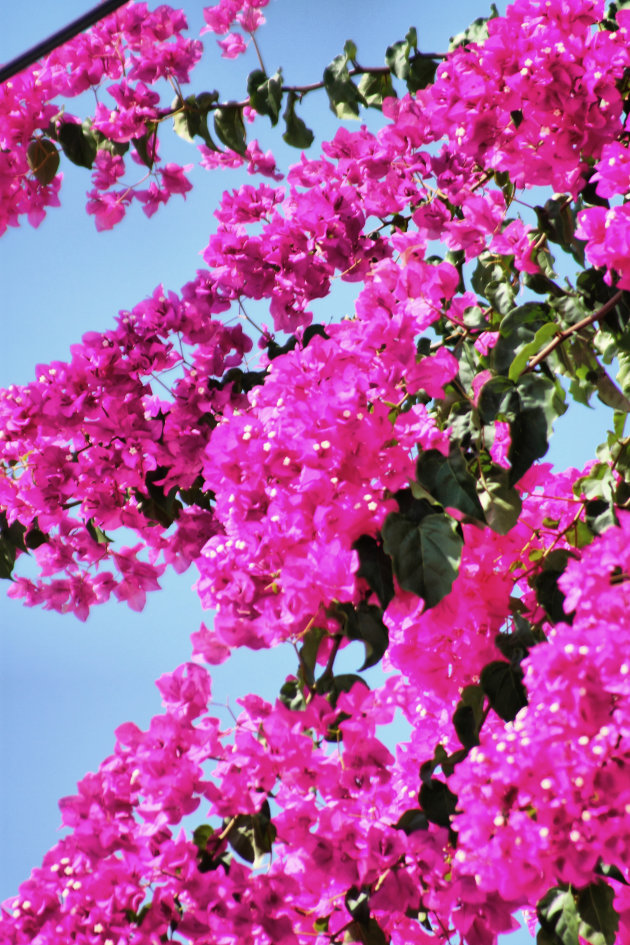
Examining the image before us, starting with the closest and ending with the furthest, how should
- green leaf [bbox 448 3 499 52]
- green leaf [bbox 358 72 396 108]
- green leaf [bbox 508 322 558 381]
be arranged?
1. green leaf [bbox 508 322 558 381]
2. green leaf [bbox 448 3 499 52]
3. green leaf [bbox 358 72 396 108]

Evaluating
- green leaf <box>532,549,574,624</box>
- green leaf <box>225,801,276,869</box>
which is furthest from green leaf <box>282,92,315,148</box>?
green leaf <box>225,801,276,869</box>

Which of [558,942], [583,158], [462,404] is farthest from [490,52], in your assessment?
[558,942]

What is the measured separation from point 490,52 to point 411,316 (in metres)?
0.41

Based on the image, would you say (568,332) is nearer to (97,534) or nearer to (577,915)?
(577,915)

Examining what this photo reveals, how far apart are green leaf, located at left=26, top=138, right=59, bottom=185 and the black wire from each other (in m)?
0.81

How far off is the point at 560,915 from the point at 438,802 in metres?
0.19

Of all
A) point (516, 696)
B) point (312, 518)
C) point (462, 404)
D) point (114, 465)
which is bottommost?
point (516, 696)

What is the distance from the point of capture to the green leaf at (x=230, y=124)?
197cm

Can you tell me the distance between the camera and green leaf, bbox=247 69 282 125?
191 cm

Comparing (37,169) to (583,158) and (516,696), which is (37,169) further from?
(516,696)

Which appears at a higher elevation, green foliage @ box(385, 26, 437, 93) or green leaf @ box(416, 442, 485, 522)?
green foliage @ box(385, 26, 437, 93)

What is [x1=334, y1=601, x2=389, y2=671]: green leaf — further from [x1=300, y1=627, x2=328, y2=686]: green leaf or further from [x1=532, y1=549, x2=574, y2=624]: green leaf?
[x1=532, y1=549, x2=574, y2=624]: green leaf

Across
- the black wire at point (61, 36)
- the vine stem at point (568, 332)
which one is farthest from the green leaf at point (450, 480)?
the black wire at point (61, 36)

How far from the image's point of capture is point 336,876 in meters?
1.21
